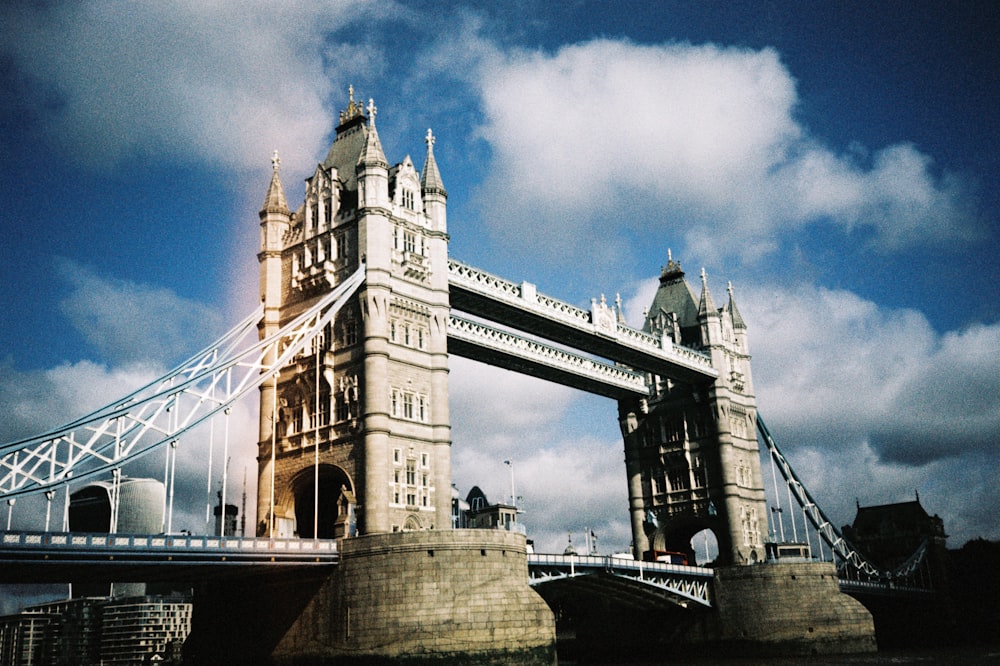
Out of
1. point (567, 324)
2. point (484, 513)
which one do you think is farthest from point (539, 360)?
point (484, 513)

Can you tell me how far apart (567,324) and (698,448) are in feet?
71.4

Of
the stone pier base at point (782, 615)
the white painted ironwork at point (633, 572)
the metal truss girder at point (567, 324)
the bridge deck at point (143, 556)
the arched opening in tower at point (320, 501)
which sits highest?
the metal truss girder at point (567, 324)

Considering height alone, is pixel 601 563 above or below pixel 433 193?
below

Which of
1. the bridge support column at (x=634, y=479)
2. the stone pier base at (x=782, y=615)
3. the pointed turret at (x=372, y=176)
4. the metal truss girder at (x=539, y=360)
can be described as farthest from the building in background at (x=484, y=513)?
the pointed turret at (x=372, y=176)

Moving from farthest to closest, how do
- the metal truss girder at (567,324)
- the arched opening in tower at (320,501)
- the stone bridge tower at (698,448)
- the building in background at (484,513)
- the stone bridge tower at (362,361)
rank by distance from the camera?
the building in background at (484,513), the stone bridge tower at (698,448), the metal truss girder at (567,324), the arched opening in tower at (320,501), the stone bridge tower at (362,361)

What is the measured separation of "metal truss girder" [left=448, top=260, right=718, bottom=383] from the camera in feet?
200

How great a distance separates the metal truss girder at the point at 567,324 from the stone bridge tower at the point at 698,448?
2656 millimetres

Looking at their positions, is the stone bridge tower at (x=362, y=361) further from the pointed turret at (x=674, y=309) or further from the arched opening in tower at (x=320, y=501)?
the pointed turret at (x=674, y=309)

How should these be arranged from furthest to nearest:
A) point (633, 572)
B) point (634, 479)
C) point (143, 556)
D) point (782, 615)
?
point (634, 479), point (782, 615), point (633, 572), point (143, 556)

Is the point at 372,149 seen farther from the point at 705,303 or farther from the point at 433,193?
the point at 705,303

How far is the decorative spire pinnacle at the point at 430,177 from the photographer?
58812 millimetres

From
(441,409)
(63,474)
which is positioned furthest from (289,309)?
(63,474)

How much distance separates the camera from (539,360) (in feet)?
223

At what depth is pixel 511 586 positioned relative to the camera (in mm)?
46031
